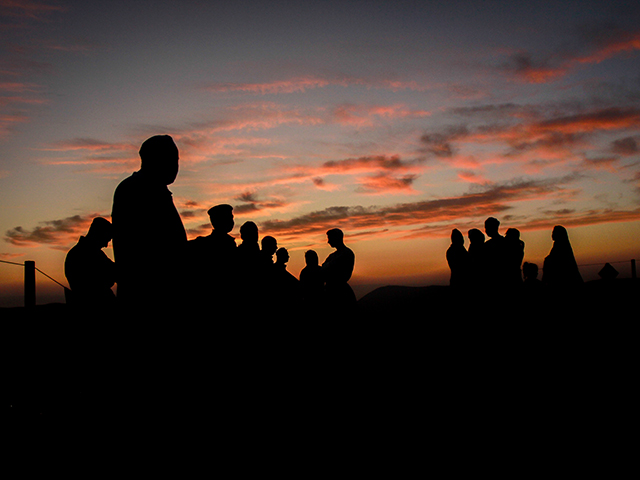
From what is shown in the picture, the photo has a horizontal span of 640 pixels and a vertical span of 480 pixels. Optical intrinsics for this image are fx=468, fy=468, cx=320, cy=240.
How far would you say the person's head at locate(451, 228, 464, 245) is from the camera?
41.8 ft

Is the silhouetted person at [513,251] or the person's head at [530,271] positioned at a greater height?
the silhouetted person at [513,251]

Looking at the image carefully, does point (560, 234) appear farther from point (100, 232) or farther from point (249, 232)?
point (100, 232)

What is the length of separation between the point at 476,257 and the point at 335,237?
18.9 ft

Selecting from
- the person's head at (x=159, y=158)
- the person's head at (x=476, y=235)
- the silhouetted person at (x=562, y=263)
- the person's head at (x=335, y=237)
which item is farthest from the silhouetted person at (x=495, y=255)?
the person's head at (x=159, y=158)

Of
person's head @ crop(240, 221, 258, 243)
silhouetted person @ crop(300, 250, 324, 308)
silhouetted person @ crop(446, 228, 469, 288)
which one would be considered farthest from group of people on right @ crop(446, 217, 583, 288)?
person's head @ crop(240, 221, 258, 243)

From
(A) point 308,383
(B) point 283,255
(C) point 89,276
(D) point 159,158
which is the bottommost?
(A) point 308,383

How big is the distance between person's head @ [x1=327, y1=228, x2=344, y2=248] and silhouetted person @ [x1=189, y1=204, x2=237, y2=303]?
308 centimetres

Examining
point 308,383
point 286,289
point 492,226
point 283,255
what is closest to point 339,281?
point 286,289

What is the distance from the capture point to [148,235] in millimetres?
3451

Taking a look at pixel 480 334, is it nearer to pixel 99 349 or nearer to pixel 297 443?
pixel 297 443

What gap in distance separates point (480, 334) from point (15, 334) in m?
10.5

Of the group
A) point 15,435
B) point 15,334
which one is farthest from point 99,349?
point 15,334

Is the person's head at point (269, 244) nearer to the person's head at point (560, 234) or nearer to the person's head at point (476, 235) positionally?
the person's head at point (476, 235)

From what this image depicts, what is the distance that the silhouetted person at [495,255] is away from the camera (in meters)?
11.9
